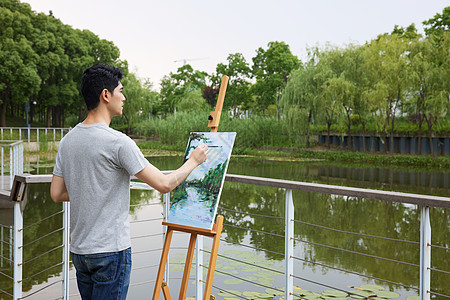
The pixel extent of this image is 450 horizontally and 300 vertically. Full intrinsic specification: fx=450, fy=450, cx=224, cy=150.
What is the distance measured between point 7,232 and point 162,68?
40.5 m

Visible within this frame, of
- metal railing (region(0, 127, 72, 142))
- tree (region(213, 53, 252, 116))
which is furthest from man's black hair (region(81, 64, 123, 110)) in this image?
tree (region(213, 53, 252, 116))

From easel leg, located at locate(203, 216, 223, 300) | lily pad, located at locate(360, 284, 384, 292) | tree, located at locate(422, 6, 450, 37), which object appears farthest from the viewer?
tree, located at locate(422, 6, 450, 37)

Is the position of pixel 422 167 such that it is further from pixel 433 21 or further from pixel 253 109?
pixel 253 109

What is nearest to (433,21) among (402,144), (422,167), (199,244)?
(402,144)

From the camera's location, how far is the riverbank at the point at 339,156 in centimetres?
1706

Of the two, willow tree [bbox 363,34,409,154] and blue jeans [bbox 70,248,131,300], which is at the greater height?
willow tree [bbox 363,34,409,154]

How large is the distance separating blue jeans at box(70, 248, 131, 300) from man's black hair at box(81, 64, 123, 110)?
0.51 m

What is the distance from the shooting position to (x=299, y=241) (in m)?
5.54

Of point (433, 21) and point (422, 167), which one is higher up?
point (433, 21)

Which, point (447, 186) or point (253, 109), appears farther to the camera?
point (253, 109)

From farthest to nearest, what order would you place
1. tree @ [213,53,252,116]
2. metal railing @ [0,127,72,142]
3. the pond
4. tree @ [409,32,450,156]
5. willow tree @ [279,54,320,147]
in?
1. tree @ [213,53,252,116]
2. willow tree @ [279,54,320,147]
3. metal railing @ [0,127,72,142]
4. tree @ [409,32,450,156]
5. the pond

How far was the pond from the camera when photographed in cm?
425

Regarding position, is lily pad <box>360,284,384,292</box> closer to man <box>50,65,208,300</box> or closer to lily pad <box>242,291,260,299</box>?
lily pad <box>242,291,260,299</box>

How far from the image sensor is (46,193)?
9.91 metres
